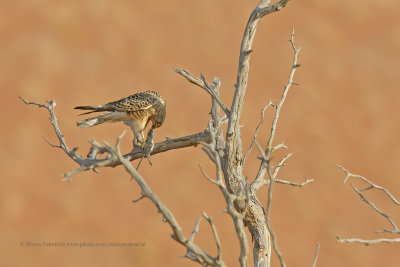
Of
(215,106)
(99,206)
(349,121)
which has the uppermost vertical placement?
(349,121)

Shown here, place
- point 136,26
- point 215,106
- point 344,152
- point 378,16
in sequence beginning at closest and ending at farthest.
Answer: point 215,106 < point 344,152 < point 136,26 < point 378,16

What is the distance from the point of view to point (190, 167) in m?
15.9

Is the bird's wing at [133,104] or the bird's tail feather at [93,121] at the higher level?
the bird's wing at [133,104]

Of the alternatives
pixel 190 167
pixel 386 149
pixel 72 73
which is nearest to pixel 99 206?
pixel 190 167

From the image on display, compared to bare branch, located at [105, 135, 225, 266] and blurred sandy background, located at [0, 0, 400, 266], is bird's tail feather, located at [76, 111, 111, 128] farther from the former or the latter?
blurred sandy background, located at [0, 0, 400, 266]

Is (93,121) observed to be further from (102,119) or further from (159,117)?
(159,117)

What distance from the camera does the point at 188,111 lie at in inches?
679

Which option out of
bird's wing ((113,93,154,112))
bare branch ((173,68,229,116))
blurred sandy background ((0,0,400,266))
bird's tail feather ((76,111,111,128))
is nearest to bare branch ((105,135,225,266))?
bare branch ((173,68,229,116))

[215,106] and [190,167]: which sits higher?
[190,167]

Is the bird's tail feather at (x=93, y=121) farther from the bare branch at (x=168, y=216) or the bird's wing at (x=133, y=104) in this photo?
the bare branch at (x=168, y=216)

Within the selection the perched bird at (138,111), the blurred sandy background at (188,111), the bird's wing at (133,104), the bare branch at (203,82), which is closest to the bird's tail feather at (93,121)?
the perched bird at (138,111)

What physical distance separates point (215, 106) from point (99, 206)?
1079cm

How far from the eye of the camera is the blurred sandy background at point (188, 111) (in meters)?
14.0

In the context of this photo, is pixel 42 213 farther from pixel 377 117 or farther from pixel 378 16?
pixel 378 16
